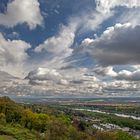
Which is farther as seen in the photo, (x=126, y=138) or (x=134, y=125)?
(x=134, y=125)

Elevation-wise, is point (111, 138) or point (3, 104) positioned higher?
point (3, 104)

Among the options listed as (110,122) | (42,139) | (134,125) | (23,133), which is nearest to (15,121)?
(23,133)

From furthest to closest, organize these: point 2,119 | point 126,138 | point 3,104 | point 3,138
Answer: point 3,104 < point 2,119 < point 126,138 < point 3,138

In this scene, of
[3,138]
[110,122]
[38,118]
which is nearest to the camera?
[3,138]

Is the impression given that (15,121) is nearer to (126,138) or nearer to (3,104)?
(3,104)

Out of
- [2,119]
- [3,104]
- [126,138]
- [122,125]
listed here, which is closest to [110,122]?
[122,125]

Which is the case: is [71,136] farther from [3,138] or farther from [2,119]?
[2,119]
